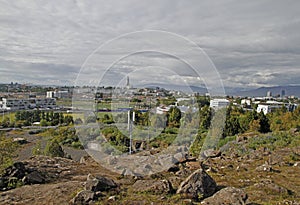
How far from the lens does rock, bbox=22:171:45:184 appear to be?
348 inches

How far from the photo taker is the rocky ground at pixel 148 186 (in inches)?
288

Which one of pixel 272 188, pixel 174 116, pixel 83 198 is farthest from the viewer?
pixel 174 116

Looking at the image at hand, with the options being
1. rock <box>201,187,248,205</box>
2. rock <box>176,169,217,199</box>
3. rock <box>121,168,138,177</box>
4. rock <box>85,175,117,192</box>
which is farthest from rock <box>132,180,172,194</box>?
rock <box>121,168,138,177</box>

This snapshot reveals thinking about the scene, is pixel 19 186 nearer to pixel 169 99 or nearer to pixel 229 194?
pixel 229 194

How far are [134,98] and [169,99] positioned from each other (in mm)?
2160

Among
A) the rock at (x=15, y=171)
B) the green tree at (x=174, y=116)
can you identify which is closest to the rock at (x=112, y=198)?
the rock at (x=15, y=171)

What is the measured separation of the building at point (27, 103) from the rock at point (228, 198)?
35.3 m

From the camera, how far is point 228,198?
7043 mm

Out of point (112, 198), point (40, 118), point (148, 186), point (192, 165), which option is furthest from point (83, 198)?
point (40, 118)

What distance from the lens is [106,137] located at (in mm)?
15188

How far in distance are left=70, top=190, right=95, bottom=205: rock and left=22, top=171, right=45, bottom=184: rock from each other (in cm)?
251

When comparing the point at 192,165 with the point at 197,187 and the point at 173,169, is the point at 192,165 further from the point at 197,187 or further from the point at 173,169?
the point at 197,187

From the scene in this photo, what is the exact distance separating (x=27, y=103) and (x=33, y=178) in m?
36.5

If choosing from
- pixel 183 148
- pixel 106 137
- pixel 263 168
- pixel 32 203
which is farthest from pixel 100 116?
pixel 263 168
